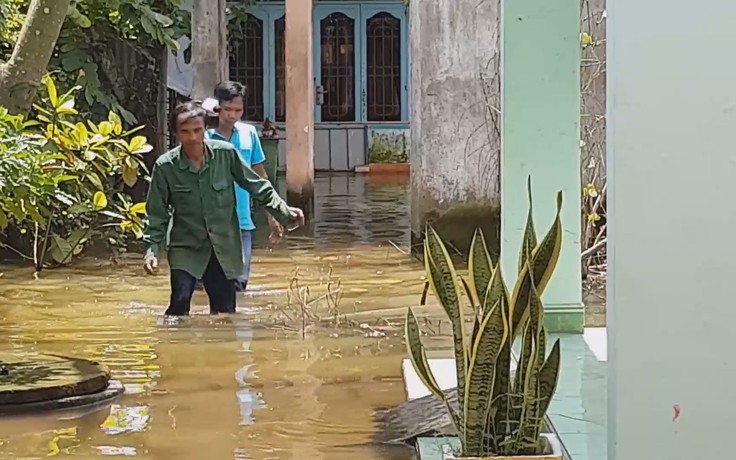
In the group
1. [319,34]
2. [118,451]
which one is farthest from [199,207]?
[319,34]

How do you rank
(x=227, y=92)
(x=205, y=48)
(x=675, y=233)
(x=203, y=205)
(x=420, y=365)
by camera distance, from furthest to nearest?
(x=205, y=48), (x=227, y=92), (x=203, y=205), (x=420, y=365), (x=675, y=233)

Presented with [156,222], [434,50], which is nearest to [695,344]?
[156,222]

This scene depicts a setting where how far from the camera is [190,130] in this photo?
22.4 ft

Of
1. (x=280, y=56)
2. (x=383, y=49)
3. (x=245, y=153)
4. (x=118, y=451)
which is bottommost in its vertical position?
(x=118, y=451)

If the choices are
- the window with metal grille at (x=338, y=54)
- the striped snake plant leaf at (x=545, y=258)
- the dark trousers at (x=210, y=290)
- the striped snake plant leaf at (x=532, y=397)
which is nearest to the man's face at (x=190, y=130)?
the dark trousers at (x=210, y=290)

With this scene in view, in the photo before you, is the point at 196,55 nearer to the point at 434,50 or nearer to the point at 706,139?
the point at 434,50

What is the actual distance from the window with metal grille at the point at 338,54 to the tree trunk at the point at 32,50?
19.0m

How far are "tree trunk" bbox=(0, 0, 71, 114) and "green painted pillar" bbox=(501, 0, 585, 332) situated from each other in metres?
1.97

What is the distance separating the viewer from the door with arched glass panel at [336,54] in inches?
950

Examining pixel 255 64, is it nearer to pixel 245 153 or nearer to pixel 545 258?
pixel 245 153

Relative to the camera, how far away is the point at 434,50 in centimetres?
1098

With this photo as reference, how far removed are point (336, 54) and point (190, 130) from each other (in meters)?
17.8

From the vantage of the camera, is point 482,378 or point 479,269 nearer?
point 482,378

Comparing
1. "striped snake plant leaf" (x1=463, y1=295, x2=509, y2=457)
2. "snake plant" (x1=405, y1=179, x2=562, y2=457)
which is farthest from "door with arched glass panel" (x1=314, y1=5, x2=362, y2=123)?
"striped snake plant leaf" (x1=463, y1=295, x2=509, y2=457)
